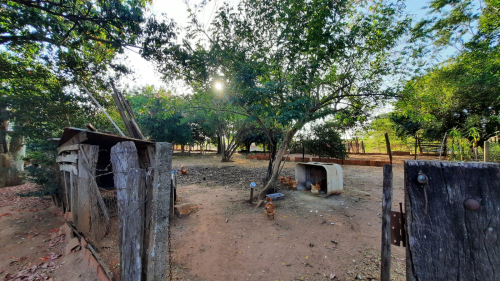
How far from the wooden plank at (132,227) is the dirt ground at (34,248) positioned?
5.11 ft

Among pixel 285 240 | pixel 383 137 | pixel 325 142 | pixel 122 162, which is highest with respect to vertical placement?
pixel 383 137

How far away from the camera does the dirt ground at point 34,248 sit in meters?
3.27

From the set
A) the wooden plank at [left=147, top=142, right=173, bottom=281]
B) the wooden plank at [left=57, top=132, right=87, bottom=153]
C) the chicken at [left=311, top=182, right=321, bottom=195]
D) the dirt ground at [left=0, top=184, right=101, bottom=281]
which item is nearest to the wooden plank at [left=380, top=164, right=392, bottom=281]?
the wooden plank at [left=147, top=142, right=173, bottom=281]

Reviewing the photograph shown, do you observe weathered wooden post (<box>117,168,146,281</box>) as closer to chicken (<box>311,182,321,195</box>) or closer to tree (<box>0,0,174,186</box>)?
tree (<box>0,0,174,186</box>)

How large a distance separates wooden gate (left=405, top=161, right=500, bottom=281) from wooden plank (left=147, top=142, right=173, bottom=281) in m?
1.81

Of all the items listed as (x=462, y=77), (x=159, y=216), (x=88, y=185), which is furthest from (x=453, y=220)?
(x=462, y=77)

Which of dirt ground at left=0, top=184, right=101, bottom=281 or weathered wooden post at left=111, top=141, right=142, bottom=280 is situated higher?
weathered wooden post at left=111, top=141, right=142, bottom=280

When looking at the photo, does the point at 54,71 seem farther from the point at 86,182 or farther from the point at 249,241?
the point at 249,241

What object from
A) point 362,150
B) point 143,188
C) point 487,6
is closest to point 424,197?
point 143,188

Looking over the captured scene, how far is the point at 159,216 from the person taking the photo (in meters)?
1.94

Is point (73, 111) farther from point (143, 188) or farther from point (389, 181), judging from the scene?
point (389, 181)

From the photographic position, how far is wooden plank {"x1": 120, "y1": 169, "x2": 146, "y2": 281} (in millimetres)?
1941

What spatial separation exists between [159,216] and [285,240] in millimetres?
3110

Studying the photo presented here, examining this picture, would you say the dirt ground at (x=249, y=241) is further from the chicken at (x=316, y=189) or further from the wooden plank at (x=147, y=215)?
the wooden plank at (x=147, y=215)
